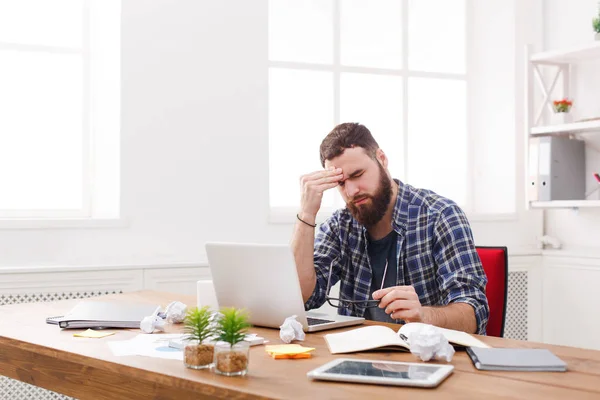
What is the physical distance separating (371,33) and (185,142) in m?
1.25

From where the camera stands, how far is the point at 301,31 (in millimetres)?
3809

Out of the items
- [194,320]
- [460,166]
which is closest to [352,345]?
[194,320]

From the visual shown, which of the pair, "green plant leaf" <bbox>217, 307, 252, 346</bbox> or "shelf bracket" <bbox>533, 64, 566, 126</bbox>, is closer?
"green plant leaf" <bbox>217, 307, 252, 346</bbox>

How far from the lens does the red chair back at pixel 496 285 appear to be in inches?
88.3

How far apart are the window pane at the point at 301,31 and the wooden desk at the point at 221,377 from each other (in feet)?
7.05

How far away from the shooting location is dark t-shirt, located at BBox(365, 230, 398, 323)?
7.66 ft

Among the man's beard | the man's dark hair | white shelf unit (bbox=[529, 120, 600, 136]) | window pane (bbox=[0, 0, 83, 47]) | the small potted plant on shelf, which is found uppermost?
window pane (bbox=[0, 0, 83, 47])

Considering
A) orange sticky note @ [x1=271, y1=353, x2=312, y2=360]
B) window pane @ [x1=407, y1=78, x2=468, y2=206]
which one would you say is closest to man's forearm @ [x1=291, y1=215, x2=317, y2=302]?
orange sticky note @ [x1=271, y1=353, x2=312, y2=360]

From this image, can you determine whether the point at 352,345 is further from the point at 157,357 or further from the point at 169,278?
the point at 169,278

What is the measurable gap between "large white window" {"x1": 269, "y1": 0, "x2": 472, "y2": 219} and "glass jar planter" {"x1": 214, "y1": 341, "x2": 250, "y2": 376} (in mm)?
2377

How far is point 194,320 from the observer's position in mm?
1376

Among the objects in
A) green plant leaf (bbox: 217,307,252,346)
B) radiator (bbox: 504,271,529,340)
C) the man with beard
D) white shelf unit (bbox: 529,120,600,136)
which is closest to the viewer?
green plant leaf (bbox: 217,307,252,346)

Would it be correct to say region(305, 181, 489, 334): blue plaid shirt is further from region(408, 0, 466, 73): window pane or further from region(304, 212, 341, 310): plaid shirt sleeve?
region(408, 0, 466, 73): window pane

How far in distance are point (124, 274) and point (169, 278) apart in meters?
0.19
